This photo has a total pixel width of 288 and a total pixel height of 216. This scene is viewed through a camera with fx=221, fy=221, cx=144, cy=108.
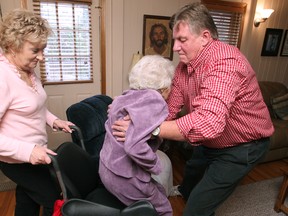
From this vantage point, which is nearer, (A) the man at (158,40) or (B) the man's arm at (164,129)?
(B) the man's arm at (164,129)

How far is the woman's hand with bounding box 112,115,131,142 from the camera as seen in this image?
0.98 meters

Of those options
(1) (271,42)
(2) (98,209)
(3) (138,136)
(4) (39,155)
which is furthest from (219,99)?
(1) (271,42)

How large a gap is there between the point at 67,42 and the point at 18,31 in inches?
68.0

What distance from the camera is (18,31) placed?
107 cm

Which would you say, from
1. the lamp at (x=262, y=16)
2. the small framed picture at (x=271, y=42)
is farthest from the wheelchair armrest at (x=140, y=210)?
the small framed picture at (x=271, y=42)

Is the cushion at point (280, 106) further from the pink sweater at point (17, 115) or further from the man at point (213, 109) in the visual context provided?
the pink sweater at point (17, 115)

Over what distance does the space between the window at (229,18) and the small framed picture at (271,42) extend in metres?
0.61

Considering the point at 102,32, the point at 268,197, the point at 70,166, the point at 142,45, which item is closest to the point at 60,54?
the point at 102,32

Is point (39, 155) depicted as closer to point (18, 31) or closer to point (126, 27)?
point (18, 31)

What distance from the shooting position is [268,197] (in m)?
2.24

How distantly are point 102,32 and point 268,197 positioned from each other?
104 inches

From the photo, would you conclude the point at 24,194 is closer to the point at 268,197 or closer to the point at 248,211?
the point at 248,211

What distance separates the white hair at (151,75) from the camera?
40.9 inches

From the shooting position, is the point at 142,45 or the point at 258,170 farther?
the point at 142,45
